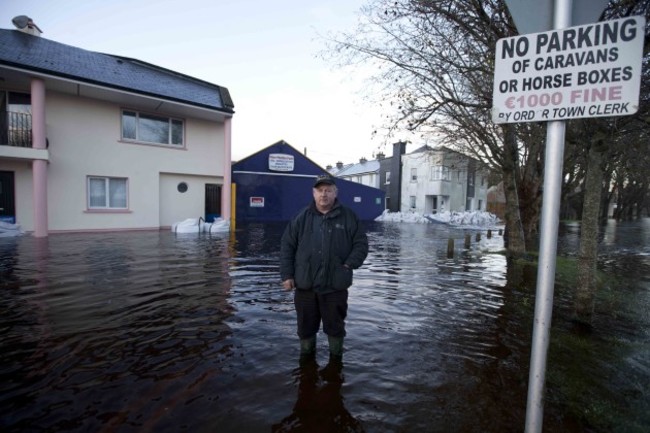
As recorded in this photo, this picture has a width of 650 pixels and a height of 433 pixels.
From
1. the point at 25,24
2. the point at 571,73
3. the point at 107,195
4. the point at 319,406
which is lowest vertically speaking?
the point at 319,406

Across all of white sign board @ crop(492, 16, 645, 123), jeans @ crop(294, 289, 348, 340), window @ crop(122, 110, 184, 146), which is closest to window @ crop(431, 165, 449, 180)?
window @ crop(122, 110, 184, 146)

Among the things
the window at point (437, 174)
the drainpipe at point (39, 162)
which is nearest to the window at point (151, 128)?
the drainpipe at point (39, 162)

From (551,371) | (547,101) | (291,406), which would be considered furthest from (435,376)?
(547,101)

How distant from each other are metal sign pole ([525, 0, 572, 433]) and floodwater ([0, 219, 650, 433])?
2.72 ft

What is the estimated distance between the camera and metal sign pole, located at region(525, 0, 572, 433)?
7.16 ft

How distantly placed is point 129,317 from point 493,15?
7.62 m

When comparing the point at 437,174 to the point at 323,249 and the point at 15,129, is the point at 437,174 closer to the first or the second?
the point at 15,129

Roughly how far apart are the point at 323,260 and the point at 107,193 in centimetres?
1492

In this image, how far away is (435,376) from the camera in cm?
365

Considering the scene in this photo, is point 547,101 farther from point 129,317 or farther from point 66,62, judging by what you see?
point 66,62

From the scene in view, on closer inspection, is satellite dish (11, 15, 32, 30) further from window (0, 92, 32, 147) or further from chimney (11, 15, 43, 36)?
window (0, 92, 32, 147)

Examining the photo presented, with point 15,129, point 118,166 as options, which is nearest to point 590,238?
point 118,166

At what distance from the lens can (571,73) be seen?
6.96 feet

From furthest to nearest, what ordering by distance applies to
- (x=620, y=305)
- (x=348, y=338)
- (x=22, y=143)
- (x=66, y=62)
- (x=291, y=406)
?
(x=66, y=62), (x=22, y=143), (x=620, y=305), (x=348, y=338), (x=291, y=406)
